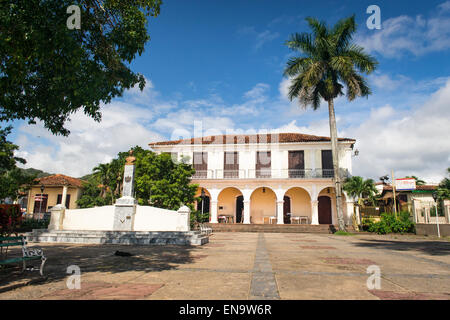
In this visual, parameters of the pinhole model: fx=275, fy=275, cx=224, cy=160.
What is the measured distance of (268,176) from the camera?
21562 mm

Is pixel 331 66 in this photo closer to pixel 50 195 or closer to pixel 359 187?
pixel 359 187

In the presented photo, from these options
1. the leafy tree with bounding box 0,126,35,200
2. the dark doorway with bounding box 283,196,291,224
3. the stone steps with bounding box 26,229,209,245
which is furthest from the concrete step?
the leafy tree with bounding box 0,126,35,200

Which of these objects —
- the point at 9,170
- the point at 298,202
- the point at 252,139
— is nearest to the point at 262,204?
the point at 298,202

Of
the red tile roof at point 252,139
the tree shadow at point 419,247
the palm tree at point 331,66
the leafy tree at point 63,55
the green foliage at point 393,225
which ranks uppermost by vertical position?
the palm tree at point 331,66

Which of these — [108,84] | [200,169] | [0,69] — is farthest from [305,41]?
[0,69]

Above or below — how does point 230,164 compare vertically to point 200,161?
below

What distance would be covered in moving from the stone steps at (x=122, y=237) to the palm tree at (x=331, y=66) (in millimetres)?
10957

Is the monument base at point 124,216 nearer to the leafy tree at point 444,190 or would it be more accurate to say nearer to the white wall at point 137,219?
the white wall at point 137,219

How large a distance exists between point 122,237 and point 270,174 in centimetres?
1389

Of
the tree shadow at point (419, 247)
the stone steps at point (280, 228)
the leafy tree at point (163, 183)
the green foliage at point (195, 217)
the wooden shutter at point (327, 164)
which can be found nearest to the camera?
the tree shadow at point (419, 247)

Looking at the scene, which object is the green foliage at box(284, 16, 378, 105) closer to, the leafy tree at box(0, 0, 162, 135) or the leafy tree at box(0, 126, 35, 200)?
the leafy tree at box(0, 0, 162, 135)

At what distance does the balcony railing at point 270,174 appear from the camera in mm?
20781

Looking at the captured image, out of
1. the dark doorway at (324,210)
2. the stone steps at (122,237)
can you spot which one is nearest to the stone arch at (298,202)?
the dark doorway at (324,210)
